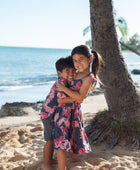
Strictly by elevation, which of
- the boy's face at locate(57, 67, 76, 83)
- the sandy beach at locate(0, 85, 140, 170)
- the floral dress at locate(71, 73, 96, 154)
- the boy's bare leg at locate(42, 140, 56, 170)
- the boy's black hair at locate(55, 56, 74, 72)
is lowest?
the sandy beach at locate(0, 85, 140, 170)

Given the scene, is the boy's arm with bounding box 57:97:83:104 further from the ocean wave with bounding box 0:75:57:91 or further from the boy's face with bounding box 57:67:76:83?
the ocean wave with bounding box 0:75:57:91

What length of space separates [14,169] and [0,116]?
4.69 meters

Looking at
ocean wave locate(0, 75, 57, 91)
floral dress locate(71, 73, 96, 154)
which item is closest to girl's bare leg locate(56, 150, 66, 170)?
floral dress locate(71, 73, 96, 154)

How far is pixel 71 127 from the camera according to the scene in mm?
3270

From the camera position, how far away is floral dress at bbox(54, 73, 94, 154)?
3146 mm

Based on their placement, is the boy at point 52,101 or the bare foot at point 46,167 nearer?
the boy at point 52,101

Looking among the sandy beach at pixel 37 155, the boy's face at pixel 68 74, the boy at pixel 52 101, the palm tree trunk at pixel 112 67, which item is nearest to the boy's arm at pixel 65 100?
the boy at pixel 52 101

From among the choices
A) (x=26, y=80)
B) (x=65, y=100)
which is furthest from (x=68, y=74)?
(x=26, y=80)

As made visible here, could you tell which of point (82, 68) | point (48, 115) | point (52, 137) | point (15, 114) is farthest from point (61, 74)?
Answer: point (15, 114)

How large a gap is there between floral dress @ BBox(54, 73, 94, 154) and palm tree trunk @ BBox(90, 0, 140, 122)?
4.06 ft

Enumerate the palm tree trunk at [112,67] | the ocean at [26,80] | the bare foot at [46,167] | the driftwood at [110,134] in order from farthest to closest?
the ocean at [26,80], the palm tree trunk at [112,67], the driftwood at [110,134], the bare foot at [46,167]

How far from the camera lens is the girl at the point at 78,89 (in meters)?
3.08

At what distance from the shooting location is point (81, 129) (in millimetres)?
3283

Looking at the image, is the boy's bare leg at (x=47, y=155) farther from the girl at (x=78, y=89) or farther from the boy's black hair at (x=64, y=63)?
the boy's black hair at (x=64, y=63)
